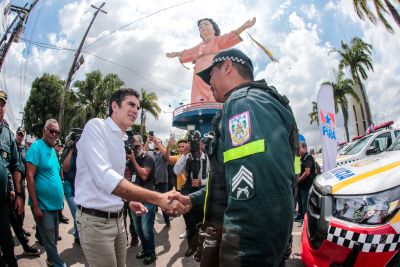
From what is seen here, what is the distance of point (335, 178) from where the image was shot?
120 inches

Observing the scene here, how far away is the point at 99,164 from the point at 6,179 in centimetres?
185

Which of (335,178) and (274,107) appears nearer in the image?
(274,107)

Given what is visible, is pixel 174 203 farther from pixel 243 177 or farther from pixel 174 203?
pixel 243 177

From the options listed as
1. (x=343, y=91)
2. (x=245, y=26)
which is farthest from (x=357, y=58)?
(x=245, y=26)

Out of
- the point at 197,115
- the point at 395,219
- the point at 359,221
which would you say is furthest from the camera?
the point at 197,115

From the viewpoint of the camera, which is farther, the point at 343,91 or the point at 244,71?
the point at 343,91

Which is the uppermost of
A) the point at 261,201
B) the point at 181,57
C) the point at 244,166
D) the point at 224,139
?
the point at 181,57

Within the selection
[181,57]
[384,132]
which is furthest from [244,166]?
[181,57]

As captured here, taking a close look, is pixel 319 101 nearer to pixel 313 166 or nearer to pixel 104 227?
pixel 313 166

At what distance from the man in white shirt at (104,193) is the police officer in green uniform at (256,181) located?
2.89 ft

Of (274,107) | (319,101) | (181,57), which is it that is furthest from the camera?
(181,57)

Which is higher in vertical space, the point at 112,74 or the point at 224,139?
the point at 112,74

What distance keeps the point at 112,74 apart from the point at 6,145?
2577 cm

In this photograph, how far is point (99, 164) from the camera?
221 centimetres
